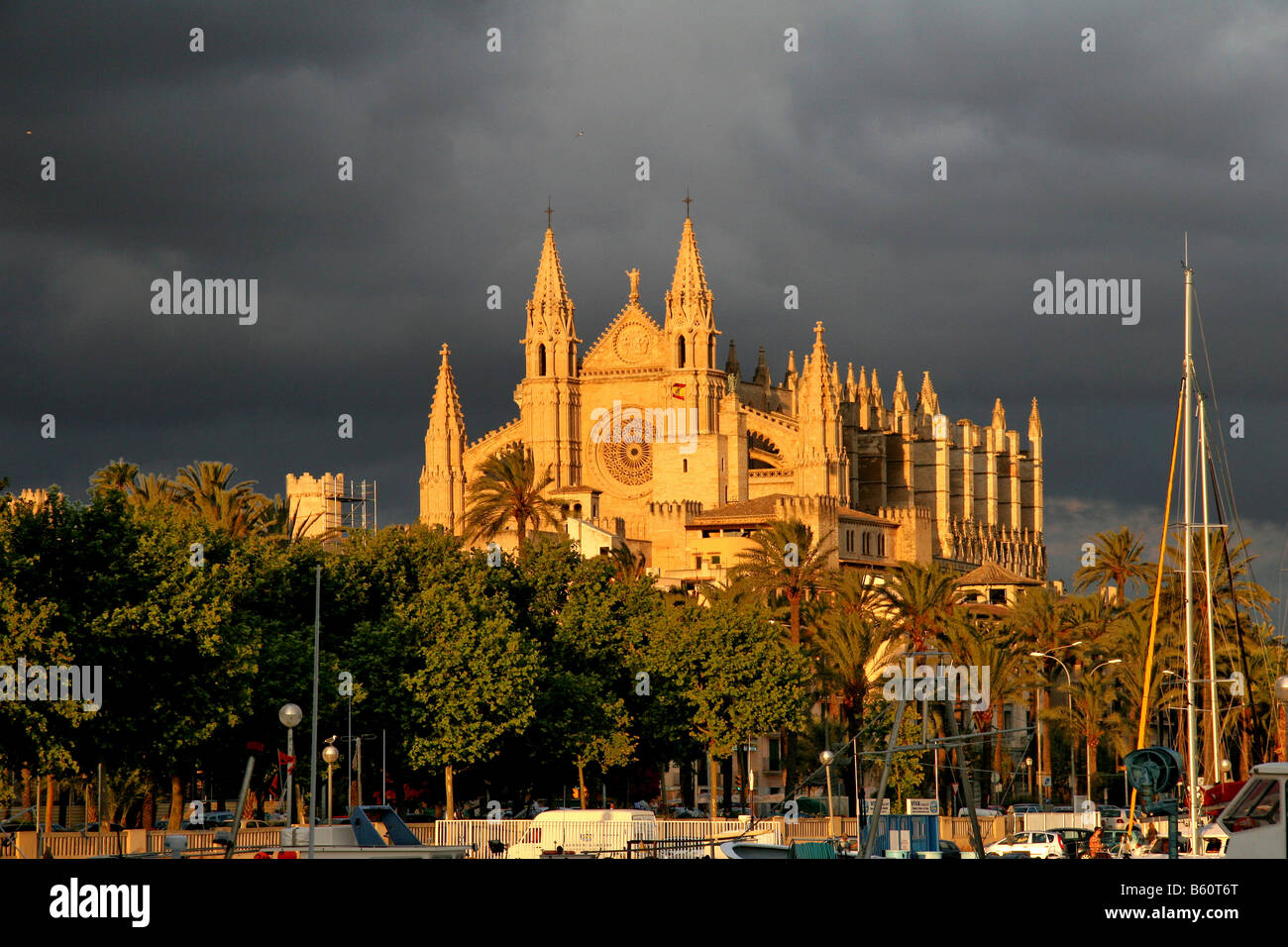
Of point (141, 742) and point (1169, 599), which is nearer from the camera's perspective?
point (141, 742)

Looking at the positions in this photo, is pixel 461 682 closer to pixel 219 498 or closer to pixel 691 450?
pixel 219 498

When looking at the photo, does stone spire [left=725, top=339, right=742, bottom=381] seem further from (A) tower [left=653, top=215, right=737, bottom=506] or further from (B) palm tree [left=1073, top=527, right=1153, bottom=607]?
(B) palm tree [left=1073, top=527, right=1153, bottom=607]

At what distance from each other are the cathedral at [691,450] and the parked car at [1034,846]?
70176 mm

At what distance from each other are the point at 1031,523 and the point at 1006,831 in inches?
4514

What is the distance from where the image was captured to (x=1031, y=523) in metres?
170

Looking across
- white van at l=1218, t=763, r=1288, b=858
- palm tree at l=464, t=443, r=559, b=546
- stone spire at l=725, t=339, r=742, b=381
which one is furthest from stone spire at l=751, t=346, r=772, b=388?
white van at l=1218, t=763, r=1288, b=858

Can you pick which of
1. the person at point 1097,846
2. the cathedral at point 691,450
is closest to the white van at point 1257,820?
the person at point 1097,846

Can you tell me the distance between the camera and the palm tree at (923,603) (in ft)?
246

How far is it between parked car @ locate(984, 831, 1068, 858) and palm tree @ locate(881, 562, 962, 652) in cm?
2598

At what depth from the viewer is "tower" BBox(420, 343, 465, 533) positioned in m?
137

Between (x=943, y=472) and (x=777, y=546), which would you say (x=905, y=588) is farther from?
(x=943, y=472)

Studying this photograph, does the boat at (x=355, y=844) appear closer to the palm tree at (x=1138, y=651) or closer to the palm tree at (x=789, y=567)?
the palm tree at (x=1138, y=651)

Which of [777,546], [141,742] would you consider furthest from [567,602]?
[141,742]

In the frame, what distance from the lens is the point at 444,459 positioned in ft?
453
